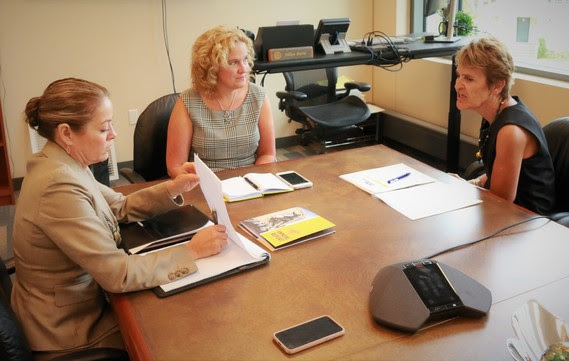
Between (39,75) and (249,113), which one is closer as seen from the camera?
(249,113)

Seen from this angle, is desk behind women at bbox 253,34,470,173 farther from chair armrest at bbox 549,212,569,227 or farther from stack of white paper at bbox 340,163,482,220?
chair armrest at bbox 549,212,569,227

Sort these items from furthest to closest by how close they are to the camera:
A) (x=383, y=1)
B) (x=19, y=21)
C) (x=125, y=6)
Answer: (x=383, y=1) → (x=125, y=6) → (x=19, y=21)

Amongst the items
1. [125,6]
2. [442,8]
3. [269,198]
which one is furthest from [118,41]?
[269,198]

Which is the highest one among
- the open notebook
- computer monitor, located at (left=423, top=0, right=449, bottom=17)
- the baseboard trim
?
computer monitor, located at (left=423, top=0, right=449, bottom=17)

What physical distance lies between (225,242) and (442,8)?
2978 mm

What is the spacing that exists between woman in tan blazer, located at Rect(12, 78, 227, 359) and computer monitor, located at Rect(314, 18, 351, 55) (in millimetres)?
2023

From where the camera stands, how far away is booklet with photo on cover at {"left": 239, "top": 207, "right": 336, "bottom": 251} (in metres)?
1.55

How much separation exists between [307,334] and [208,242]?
0.44 meters

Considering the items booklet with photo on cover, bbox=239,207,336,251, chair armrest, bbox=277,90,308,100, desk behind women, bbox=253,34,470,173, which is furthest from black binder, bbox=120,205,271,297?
chair armrest, bbox=277,90,308,100

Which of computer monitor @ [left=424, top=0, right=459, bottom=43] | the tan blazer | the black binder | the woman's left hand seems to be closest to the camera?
the tan blazer

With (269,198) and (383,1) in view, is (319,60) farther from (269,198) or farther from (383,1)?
(383,1)

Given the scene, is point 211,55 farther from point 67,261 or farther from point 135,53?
point 135,53

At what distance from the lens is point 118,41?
4.01 m

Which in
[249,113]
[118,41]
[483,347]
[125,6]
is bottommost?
[483,347]
